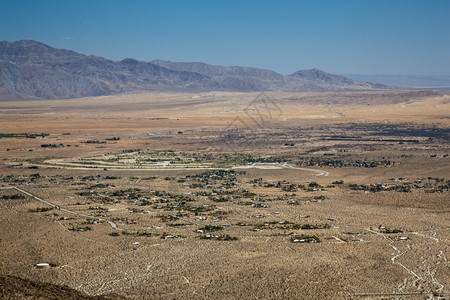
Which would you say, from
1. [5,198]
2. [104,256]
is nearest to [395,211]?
[104,256]

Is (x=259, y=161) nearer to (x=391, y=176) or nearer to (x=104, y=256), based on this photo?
(x=391, y=176)

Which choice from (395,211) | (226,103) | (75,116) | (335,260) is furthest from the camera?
(226,103)

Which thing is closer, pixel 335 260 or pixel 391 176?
pixel 335 260

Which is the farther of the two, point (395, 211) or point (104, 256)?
point (395, 211)

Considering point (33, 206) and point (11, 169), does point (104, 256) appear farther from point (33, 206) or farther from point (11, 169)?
point (11, 169)

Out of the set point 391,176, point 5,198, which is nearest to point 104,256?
point 5,198

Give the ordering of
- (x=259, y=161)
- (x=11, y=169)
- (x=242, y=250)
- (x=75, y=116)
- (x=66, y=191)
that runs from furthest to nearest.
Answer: (x=75, y=116)
(x=259, y=161)
(x=11, y=169)
(x=66, y=191)
(x=242, y=250)
